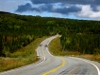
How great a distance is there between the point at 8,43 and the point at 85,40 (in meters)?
44.3

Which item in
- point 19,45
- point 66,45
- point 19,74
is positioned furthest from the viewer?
point 19,45

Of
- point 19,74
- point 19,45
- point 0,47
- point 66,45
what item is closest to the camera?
point 19,74

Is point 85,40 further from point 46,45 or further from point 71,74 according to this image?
point 71,74

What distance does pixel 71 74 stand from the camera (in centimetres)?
2008

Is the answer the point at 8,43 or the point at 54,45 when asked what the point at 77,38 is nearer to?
the point at 54,45

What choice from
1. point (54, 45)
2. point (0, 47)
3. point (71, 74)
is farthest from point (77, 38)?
point (71, 74)

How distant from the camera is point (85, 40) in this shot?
157 metres

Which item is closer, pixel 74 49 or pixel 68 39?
pixel 74 49

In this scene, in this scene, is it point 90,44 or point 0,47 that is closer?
point 0,47

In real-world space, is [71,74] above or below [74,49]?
above

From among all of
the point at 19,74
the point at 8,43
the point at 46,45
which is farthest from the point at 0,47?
the point at 19,74

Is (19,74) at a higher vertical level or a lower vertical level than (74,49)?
higher

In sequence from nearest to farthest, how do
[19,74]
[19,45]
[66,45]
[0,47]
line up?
[19,74]
[0,47]
[66,45]
[19,45]

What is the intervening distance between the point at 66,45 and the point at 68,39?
38.6 ft
